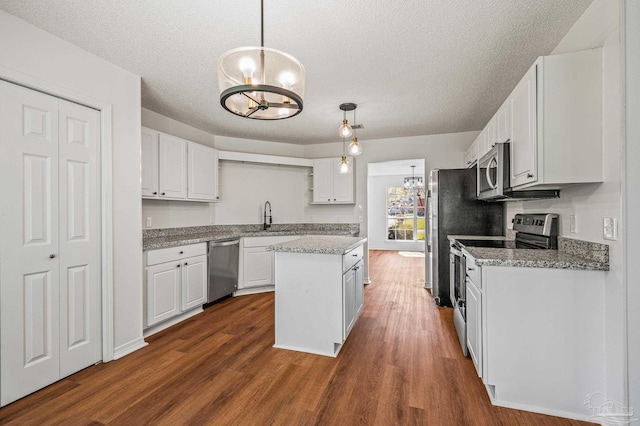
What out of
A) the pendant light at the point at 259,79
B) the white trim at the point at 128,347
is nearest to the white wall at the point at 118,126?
the white trim at the point at 128,347

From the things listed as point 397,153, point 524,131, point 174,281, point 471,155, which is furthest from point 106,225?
point 471,155

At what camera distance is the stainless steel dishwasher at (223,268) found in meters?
3.84

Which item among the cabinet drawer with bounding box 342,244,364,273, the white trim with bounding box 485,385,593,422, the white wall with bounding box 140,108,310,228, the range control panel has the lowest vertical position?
the white trim with bounding box 485,385,593,422

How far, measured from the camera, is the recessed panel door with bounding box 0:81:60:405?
188 cm

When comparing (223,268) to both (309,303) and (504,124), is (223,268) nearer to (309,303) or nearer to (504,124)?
(309,303)

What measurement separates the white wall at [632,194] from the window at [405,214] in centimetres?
753

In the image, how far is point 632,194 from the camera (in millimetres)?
1472

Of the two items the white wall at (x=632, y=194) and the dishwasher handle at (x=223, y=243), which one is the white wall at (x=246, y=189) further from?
the white wall at (x=632, y=194)

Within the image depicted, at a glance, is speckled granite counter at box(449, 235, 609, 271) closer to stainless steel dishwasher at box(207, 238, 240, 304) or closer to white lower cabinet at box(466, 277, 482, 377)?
white lower cabinet at box(466, 277, 482, 377)

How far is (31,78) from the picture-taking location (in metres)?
Answer: 1.97

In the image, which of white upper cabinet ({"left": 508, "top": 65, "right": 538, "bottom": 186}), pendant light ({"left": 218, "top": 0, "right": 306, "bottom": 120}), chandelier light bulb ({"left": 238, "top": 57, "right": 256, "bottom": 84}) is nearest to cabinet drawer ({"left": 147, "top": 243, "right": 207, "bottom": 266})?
pendant light ({"left": 218, "top": 0, "right": 306, "bottom": 120})

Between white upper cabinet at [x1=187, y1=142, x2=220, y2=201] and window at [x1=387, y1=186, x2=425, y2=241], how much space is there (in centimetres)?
623

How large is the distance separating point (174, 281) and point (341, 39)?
2.94 metres

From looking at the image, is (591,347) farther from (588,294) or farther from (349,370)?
(349,370)
